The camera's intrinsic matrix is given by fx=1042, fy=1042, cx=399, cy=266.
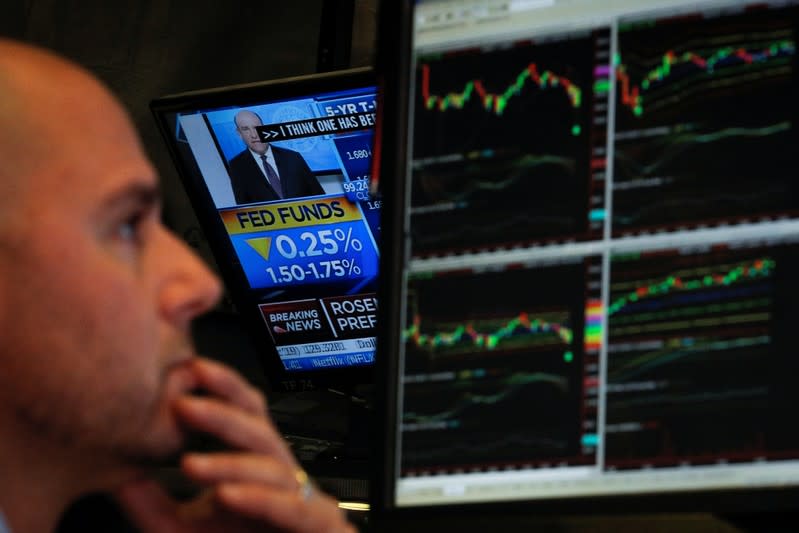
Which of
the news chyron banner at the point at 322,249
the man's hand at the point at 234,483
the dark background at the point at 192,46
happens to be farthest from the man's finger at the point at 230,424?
the dark background at the point at 192,46

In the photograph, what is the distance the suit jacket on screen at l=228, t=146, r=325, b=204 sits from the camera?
1.61m

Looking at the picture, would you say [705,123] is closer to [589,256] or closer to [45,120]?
[589,256]

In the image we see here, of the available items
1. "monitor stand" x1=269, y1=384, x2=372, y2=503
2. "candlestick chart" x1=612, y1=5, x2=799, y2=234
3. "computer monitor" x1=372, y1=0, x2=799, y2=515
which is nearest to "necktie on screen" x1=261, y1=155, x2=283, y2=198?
"monitor stand" x1=269, y1=384, x2=372, y2=503

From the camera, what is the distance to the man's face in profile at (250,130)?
5.26 ft

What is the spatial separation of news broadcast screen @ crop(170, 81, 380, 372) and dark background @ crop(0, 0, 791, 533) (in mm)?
238

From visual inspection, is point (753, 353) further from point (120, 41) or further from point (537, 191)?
point (120, 41)

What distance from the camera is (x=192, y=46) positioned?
2396mm

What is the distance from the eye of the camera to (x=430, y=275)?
1.02 m

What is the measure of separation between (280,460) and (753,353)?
1.37ft

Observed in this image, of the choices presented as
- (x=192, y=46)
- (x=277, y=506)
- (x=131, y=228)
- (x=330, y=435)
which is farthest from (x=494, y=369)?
(x=192, y=46)

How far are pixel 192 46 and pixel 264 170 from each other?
89cm

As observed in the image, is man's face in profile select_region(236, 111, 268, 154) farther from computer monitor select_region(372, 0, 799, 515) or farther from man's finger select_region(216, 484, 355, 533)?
man's finger select_region(216, 484, 355, 533)

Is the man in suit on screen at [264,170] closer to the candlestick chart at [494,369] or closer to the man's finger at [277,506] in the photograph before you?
the candlestick chart at [494,369]

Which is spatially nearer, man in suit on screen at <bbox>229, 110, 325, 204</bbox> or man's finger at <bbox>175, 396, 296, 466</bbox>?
man's finger at <bbox>175, 396, 296, 466</bbox>
